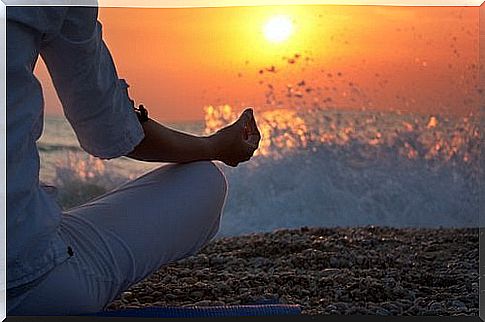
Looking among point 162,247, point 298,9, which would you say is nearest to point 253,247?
point 298,9

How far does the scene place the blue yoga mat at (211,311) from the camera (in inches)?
56.6

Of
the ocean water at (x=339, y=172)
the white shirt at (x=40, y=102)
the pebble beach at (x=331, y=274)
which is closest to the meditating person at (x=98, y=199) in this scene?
the white shirt at (x=40, y=102)

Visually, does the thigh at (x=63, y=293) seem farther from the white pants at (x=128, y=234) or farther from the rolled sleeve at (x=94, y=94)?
the rolled sleeve at (x=94, y=94)

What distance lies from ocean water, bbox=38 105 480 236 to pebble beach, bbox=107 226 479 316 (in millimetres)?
597

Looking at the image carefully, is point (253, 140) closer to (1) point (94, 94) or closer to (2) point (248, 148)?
(2) point (248, 148)

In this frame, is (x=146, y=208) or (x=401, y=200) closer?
(x=146, y=208)

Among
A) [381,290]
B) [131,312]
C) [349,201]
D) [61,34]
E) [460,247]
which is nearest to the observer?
[61,34]

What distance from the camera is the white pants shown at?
124 centimetres

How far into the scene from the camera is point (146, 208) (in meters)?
1.37

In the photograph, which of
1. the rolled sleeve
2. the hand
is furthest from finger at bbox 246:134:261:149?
the rolled sleeve

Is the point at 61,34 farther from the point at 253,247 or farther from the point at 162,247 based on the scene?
the point at 253,247

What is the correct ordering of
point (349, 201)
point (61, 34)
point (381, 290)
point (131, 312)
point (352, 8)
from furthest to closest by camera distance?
point (349, 201), point (352, 8), point (381, 290), point (131, 312), point (61, 34)

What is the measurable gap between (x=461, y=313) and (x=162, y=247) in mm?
698

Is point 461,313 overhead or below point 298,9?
below
